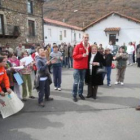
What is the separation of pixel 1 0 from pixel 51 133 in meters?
16.8

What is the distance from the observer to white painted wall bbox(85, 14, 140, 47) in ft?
81.9

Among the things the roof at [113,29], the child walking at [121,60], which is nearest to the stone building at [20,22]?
the roof at [113,29]

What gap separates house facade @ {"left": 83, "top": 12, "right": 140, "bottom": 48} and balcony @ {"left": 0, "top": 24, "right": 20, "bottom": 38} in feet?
33.6

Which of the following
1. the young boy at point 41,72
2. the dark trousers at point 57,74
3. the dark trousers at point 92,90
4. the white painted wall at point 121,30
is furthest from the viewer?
the white painted wall at point 121,30

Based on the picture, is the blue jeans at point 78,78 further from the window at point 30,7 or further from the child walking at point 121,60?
the window at point 30,7

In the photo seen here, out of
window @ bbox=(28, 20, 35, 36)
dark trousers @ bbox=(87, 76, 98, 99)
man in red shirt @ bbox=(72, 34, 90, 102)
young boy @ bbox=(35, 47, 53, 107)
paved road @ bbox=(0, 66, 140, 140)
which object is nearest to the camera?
paved road @ bbox=(0, 66, 140, 140)

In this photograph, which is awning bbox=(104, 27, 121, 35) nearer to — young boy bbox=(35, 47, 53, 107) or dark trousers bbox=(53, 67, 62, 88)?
dark trousers bbox=(53, 67, 62, 88)

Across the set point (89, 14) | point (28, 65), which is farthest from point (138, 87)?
point (89, 14)

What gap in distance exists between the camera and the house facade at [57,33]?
27.0 m

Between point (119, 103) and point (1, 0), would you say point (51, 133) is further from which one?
point (1, 0)

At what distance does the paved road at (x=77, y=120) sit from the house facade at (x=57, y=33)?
21455mm

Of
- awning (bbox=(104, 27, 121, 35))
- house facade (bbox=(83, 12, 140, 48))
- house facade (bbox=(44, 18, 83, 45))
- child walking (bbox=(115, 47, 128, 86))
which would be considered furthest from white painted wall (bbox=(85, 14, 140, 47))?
child walking (bbox=(115, 47, 128, 86))

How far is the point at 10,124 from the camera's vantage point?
455 centimetres

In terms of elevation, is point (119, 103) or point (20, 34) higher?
point (20, 34)
